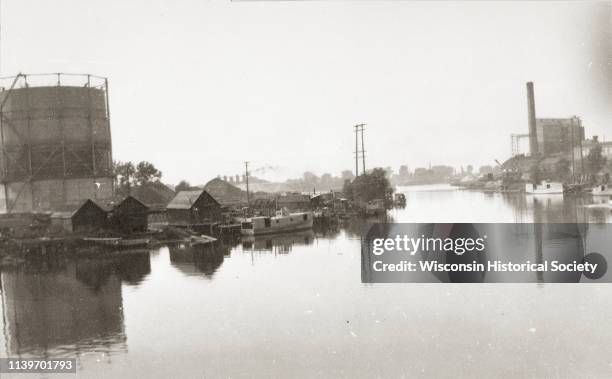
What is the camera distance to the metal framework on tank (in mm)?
20547

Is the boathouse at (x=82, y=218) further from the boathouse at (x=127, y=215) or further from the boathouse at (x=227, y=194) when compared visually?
the boathouse at (x=227, y=194)

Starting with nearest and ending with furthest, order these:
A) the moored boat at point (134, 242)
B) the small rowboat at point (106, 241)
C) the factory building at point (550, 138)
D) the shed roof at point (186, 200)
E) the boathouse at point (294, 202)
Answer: the small rowboat at point (106, 241) < the moored boat at point (134, 242) < the shed roof at point (186, 200) < the factory building at point (550, 138) < the boathouse at point (294, 202)

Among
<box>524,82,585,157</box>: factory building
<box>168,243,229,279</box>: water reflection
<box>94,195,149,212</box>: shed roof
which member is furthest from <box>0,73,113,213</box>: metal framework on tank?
<box>524,82,585,157</box>: factory building

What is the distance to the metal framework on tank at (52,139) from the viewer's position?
67.4ft

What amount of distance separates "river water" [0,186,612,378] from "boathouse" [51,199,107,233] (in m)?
5.04

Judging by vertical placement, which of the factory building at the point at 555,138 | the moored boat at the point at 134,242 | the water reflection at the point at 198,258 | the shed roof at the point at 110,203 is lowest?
the water reflection at the point at 198,258

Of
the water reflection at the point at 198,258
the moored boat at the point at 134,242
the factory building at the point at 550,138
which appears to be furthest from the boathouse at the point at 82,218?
the factory building at the point at 550,138

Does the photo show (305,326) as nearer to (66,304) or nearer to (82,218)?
(66,304)

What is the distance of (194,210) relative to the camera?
24719mm

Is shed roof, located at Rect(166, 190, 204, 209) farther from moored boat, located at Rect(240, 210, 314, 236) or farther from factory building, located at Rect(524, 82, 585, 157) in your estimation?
factory building, located at Rect(524, 82, 585, 157)

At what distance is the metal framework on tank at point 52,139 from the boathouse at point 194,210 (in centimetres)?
328

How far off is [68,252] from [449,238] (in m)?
13.6

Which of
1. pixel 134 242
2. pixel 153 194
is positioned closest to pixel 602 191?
pixel 134 242

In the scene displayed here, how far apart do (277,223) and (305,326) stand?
15.8 m
